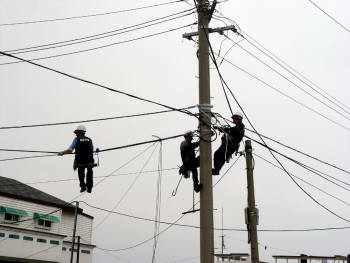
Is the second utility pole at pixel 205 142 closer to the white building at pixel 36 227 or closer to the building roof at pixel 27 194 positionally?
the white building at pixel 36 227

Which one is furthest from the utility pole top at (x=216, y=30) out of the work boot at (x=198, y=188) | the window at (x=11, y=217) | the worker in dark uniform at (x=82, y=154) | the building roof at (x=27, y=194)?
the window at (x=11, y=217)

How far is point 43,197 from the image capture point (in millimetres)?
32750

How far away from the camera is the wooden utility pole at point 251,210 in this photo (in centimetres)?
1409

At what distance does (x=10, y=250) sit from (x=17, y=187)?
Result: 16.8 feet

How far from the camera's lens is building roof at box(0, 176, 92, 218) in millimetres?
29819

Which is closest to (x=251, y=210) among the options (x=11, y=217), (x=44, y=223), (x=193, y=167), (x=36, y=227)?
(x=193, y=167)

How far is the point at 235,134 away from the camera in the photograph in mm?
11766

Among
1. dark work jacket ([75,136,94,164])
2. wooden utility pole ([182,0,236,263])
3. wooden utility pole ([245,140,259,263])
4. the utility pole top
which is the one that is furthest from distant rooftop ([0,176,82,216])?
wooden utility pole ([182,0,236,263])

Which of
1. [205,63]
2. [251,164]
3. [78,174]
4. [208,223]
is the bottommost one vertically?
[208,223]

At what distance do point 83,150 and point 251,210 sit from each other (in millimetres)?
5949

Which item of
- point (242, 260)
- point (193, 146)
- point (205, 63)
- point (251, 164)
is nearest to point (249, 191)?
point (251, 164)

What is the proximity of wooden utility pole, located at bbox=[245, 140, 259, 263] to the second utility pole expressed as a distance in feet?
16.4

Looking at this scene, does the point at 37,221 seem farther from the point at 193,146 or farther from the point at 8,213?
the point at 193,146

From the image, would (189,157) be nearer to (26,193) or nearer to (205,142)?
(205,142)
